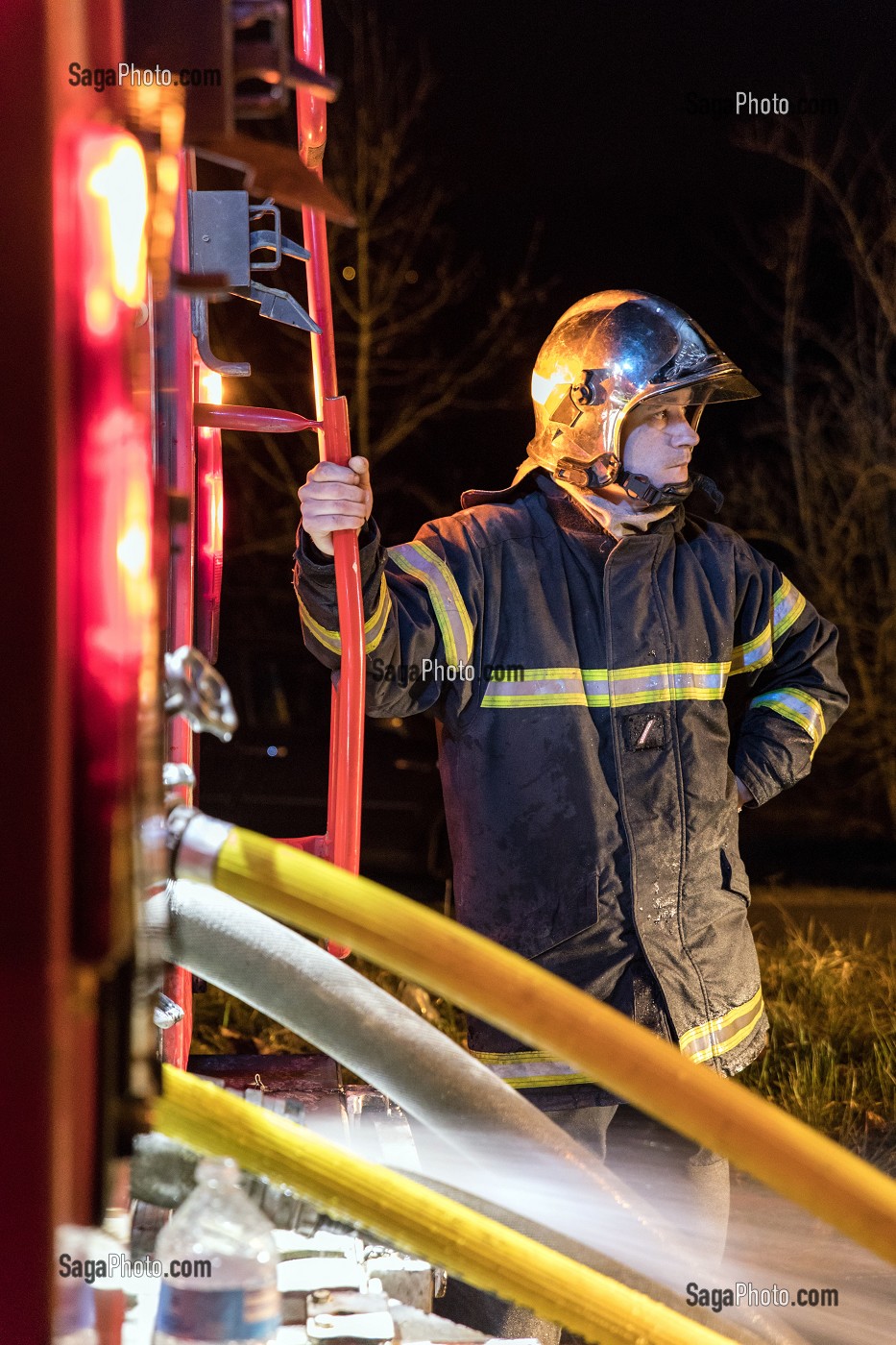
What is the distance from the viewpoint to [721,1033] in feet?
10.9

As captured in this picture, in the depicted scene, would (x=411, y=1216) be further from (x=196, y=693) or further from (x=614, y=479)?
(x=614, y=479)

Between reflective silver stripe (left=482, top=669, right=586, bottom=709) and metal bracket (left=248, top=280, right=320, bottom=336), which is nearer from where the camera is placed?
metal bracket (left=248, top=280, right=320, bottom=336)

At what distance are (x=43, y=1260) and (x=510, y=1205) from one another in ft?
3.46

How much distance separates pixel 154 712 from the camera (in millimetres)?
1184

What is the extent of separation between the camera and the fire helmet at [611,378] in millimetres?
3467

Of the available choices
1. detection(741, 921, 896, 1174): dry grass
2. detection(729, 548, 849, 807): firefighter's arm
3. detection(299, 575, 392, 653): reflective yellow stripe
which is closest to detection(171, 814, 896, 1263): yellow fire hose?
detection(299, 575, 392, 653): reflective yellow stripe

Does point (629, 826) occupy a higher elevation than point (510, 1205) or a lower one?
higher

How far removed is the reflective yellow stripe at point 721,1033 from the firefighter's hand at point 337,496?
1361mm

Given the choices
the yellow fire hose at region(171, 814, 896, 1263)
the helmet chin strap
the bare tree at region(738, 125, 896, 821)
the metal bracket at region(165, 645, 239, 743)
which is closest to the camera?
the metal bracket at region(165, 645, 239, 743)

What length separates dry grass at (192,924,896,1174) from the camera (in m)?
5.56

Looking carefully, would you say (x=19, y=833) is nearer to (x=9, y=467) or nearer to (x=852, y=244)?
(x=9, y=467)

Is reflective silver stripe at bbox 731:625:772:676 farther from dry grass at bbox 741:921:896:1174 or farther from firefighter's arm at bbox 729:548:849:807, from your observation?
dry grass at bbox 741:921:896:1174

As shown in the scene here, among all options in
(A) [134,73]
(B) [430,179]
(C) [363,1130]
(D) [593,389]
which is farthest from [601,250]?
(A) [134,73]

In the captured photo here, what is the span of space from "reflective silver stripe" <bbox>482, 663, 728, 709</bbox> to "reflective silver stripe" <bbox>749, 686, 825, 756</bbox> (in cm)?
36
